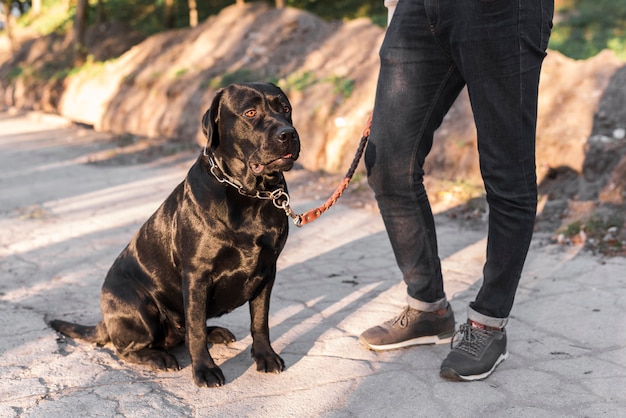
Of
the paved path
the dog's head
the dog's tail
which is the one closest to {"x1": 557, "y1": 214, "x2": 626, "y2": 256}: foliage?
the paved path

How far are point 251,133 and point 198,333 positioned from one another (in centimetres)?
83

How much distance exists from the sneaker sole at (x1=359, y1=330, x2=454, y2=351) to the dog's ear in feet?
3.67

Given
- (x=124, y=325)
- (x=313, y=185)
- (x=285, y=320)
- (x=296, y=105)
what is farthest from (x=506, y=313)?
(x=296, y=105)

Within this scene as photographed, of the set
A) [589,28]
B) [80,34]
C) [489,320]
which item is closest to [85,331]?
[489,320]

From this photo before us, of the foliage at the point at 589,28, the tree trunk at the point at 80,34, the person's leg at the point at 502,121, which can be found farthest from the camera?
the tree trunk at the point at 80,34

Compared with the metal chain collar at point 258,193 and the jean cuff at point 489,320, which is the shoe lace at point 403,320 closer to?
the jean cuff at point 489,320

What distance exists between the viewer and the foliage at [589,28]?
11.9m

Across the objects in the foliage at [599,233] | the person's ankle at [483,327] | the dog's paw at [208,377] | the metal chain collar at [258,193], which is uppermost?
the metal chain collar at [258,193]

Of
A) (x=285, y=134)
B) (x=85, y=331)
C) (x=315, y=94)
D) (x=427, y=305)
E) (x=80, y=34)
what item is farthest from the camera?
(x=80, y=34)

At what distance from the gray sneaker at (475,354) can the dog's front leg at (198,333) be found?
0.92m

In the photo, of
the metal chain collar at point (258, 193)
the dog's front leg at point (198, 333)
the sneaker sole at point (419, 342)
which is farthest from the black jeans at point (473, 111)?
the dog's front leg at point (198, 333)

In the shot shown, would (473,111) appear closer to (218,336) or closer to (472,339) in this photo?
(472,339)

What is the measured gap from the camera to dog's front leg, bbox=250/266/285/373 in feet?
9.74

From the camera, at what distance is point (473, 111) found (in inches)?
108
